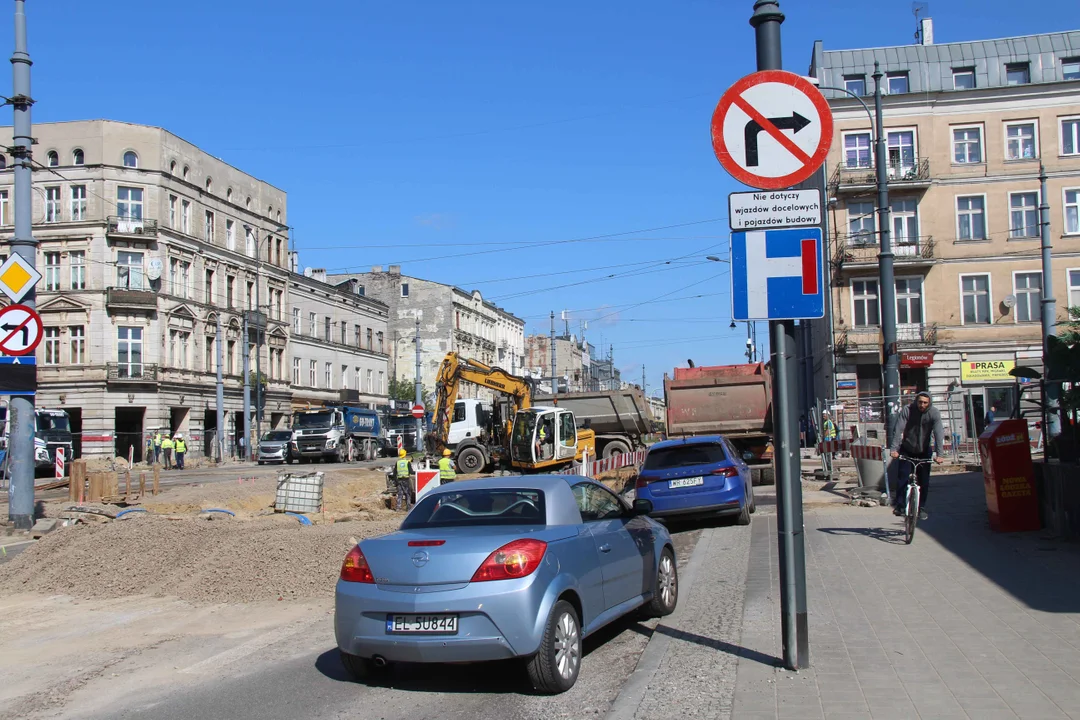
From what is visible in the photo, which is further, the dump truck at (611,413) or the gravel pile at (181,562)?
the dump truck at (611,413)

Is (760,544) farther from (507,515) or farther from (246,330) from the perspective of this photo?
(246,330)

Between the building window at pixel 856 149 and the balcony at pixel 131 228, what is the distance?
116 feet

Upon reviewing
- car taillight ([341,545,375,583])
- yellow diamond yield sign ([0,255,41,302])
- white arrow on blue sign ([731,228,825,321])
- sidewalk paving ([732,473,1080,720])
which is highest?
yellow diamond yield sign ([0,255,41,302])

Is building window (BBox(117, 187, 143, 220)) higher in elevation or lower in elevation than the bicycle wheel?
higher

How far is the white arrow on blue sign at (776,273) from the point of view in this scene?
6355 millimetres

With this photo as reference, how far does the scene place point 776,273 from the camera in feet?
21.1

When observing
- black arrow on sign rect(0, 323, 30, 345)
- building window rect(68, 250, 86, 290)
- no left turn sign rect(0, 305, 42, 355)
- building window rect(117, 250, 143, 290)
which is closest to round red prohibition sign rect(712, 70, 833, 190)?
no left turn sign rect(0, 305, 42, 355)

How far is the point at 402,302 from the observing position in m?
90.4

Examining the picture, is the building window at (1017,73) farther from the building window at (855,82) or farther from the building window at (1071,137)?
the building window at (855,82)

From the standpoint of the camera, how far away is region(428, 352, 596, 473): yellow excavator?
95.8 ft

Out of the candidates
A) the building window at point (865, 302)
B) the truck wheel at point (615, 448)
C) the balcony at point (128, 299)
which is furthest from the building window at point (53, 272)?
the building window at point (865, 302)

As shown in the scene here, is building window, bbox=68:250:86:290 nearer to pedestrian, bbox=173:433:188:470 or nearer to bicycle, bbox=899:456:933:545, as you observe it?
pedestrian, bbox=173:433:188:470

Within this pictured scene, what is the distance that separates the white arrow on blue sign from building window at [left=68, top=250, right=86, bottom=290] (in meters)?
52.3

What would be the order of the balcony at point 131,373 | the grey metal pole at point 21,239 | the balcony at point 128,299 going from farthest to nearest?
the balcony at point 128,299, the balcony at point 131,373, the grey metal pole at point 21,239
